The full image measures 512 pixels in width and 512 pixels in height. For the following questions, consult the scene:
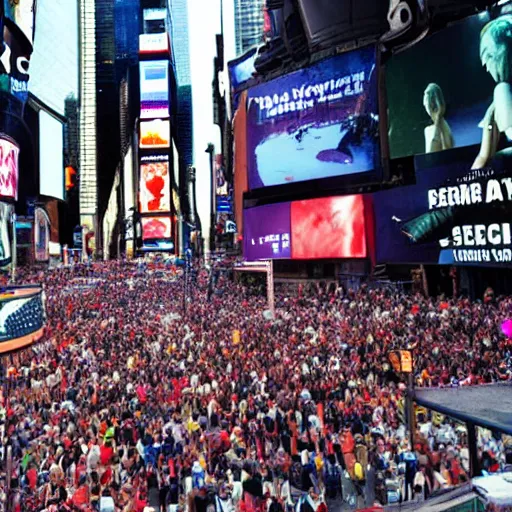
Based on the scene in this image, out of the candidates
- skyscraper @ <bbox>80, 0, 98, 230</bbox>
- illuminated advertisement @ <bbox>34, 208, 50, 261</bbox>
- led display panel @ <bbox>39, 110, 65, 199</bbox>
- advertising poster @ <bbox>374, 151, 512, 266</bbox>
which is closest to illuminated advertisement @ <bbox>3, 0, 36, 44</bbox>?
led display panel @ <bbox>39, 110, 65, 199</bbox>

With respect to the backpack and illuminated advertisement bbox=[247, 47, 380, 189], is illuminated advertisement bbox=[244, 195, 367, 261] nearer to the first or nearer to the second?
illuminated advertisement bbox=[247, 47, 380, 189]

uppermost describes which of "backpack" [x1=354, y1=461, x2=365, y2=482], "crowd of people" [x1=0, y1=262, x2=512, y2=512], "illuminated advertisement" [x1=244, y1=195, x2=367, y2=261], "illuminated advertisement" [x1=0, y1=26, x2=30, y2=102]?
"illuminated advertisement" [x1=0, y1=26, x2=30, y2=102]

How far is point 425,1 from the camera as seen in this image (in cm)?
1475

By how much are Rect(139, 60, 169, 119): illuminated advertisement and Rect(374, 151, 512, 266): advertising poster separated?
3870 centimetres

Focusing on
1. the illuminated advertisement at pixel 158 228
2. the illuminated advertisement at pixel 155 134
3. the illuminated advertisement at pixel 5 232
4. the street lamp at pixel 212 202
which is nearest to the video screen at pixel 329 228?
the illuminated advertisement at pixel 5 232

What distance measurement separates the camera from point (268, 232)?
1789 cm

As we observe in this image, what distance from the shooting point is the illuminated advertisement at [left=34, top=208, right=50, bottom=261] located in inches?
1117

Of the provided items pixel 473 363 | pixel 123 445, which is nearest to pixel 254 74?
pixel 473 363

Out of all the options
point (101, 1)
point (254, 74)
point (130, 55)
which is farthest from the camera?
point (130, 55)

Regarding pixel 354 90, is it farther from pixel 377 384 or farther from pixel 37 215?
pixel 37 215

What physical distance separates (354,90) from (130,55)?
263ft

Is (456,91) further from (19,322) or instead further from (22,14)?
(22,14)

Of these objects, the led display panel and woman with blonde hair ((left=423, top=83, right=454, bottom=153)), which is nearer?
woman with blonde hair ((left=423, top=83, right=454, bottom=153))

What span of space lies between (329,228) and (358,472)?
9.98 metres
